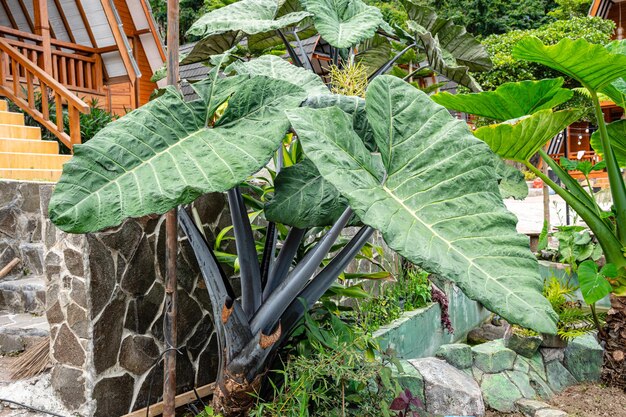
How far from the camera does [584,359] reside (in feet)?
16.1

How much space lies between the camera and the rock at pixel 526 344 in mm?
4992

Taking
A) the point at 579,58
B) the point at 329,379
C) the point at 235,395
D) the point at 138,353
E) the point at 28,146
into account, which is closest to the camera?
the point at 235,395

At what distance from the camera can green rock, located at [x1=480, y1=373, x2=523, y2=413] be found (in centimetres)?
426

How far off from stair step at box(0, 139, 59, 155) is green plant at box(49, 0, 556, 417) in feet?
13.1

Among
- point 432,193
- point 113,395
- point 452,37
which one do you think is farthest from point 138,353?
point 452,37

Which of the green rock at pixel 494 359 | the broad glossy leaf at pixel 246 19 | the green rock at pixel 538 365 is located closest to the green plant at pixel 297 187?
the broad glossy leaf at pixel 246 19

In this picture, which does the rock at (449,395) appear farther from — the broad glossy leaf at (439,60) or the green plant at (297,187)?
the broad glossy leaf at (439,60)

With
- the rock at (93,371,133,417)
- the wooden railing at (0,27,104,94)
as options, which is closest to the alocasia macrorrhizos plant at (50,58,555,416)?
the rock at (93,371,133,417)

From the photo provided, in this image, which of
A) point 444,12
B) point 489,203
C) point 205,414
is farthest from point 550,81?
point 444,12

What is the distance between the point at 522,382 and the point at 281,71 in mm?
3255

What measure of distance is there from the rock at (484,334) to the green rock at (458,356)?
2.50 meters

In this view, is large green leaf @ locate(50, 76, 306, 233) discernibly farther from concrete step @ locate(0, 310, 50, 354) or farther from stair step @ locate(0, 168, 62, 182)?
stair step @ locate(0, 168, 62, 182)

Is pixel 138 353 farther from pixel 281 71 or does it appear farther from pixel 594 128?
pixel 594 128

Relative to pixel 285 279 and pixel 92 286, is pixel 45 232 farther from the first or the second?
pixel 285 279
